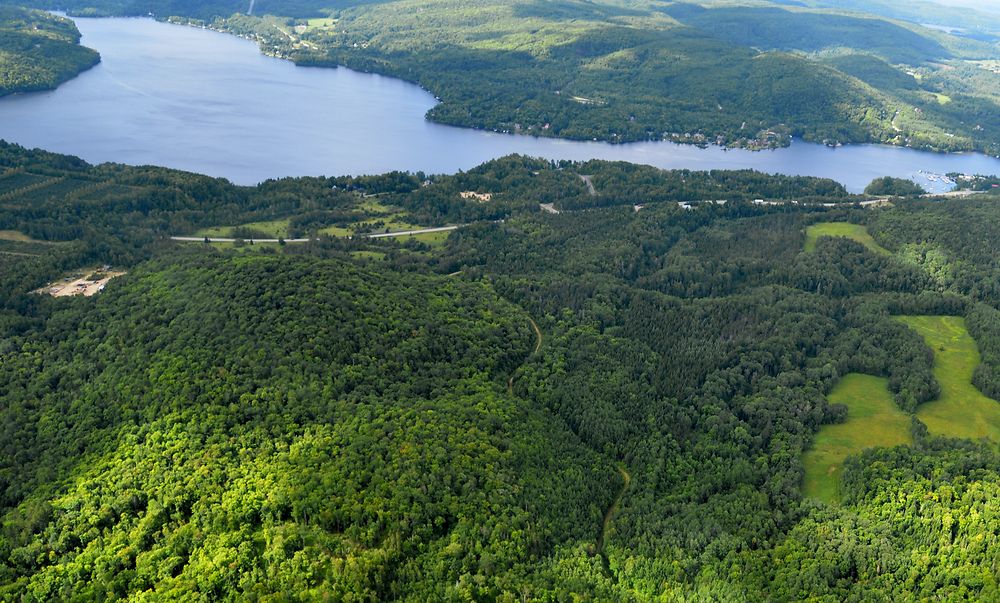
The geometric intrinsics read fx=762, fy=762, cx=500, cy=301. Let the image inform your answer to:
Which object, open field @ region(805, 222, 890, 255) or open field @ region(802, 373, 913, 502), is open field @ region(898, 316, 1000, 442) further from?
open field @ region(805, 222, 890, 255)

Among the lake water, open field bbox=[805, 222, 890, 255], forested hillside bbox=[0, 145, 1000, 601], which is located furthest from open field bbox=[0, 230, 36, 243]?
open field bbox=[805, 222, 890, 255]

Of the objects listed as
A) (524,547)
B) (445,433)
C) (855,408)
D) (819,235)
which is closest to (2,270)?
(445,433)

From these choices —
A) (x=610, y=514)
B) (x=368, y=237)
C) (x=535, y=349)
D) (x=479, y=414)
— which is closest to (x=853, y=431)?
(x=610, y=514)

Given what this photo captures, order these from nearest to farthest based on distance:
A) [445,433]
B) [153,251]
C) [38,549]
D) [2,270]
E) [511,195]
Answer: [38,549] → [445,433] → [2,270] → [153,251] → [511,195]

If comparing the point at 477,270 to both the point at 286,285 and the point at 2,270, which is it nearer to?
the point at 286,285

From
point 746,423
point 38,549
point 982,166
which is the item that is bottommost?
point 38,549

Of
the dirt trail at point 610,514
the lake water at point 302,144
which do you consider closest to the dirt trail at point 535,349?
the dirt trail at point 610,514

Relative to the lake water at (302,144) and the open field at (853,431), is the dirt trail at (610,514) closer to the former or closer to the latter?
the open field at (853,431)

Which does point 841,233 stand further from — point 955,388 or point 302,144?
point 302,144
